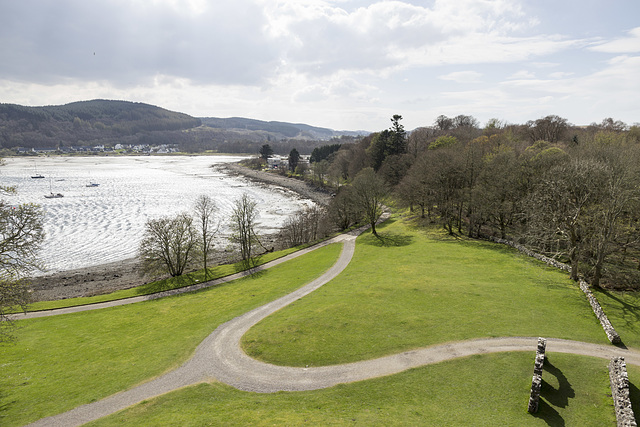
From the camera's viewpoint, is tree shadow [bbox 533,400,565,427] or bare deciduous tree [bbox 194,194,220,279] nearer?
tree shadow [bbox 533,400,565,427]

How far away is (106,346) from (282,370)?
572 inches

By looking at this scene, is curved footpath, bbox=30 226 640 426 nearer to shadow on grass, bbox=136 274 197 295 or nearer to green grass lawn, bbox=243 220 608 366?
green grass lawn, bbox=243 220 608 366

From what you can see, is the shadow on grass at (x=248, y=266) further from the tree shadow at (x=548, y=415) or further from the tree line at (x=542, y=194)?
the tree shadow at (x=548, y=415)

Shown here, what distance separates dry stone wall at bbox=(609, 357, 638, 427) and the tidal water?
179 ft

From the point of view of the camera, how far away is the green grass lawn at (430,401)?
14.5 m

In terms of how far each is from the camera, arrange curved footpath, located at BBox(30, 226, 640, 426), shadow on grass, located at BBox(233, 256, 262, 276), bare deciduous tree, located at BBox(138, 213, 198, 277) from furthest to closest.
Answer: shadow on grass, located at BBox(233, 256, 262, 276) < bare deciduous tree, located at BBox(138, 213, 198, 277) < curved footpath, located at BBox(30, 226, 640, 426)

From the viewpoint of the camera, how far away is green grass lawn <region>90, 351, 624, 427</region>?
572 inches

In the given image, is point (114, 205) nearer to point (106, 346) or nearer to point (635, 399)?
point (106, 346)

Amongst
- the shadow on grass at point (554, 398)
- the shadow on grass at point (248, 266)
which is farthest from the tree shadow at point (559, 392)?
the shadow on grass at point (248, 266)

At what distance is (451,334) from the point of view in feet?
70.7

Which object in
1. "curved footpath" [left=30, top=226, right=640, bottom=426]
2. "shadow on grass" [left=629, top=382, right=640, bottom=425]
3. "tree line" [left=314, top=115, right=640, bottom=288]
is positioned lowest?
"curved footpath" [left=30, top=226, right=640, bottom=426]

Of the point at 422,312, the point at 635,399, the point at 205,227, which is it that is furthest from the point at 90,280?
the point at 635,399

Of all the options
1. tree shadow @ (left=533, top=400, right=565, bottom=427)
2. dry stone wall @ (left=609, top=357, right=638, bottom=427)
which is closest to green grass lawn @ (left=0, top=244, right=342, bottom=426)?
tree shadow @ (left=533, top=400, right=565, bottom=427)

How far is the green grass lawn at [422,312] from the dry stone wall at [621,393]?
4339 mm
